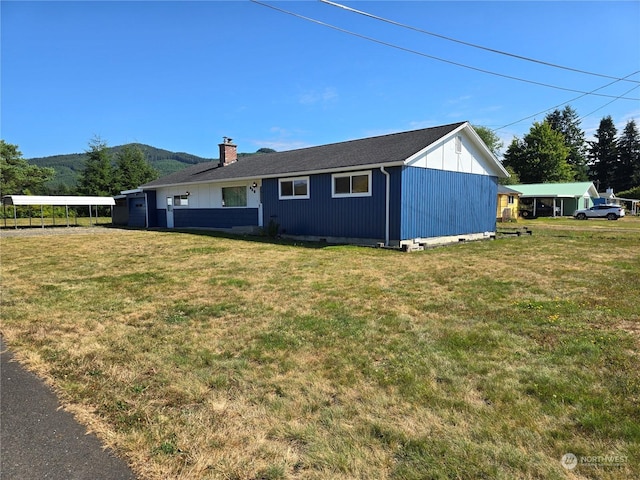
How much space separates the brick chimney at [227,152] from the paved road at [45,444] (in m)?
19.8

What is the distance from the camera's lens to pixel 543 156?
51562 millimetres

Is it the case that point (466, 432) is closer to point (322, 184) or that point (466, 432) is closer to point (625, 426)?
point (625, 426)

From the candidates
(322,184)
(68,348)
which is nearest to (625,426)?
(68,348)

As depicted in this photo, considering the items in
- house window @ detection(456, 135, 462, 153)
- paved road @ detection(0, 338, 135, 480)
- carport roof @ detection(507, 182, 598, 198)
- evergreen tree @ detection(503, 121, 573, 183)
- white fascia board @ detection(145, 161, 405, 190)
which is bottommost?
paved road @ detection(0, 338, 135, 480)

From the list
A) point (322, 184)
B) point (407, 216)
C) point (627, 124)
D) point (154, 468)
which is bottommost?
point (154, 468)

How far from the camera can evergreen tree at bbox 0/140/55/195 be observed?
42.3 meters

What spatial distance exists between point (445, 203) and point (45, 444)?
1285cm

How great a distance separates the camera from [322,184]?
13398mm

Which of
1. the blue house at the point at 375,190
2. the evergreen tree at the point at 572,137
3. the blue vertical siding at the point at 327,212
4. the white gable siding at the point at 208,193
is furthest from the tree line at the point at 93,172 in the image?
the evergreen tree at the point at 572,137

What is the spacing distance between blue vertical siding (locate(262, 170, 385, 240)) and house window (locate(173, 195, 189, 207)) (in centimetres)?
730

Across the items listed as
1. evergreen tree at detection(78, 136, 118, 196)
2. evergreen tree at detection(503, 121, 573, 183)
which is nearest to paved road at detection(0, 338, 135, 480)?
evergreen tree at detection(78, 136, 118, 196)

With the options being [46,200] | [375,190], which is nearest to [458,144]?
[375,190]

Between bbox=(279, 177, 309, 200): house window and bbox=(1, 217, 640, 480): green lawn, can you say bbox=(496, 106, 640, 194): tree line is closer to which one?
bbox=(279, 177, 309, 200): house window

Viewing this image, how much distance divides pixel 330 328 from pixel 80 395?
240 cm
